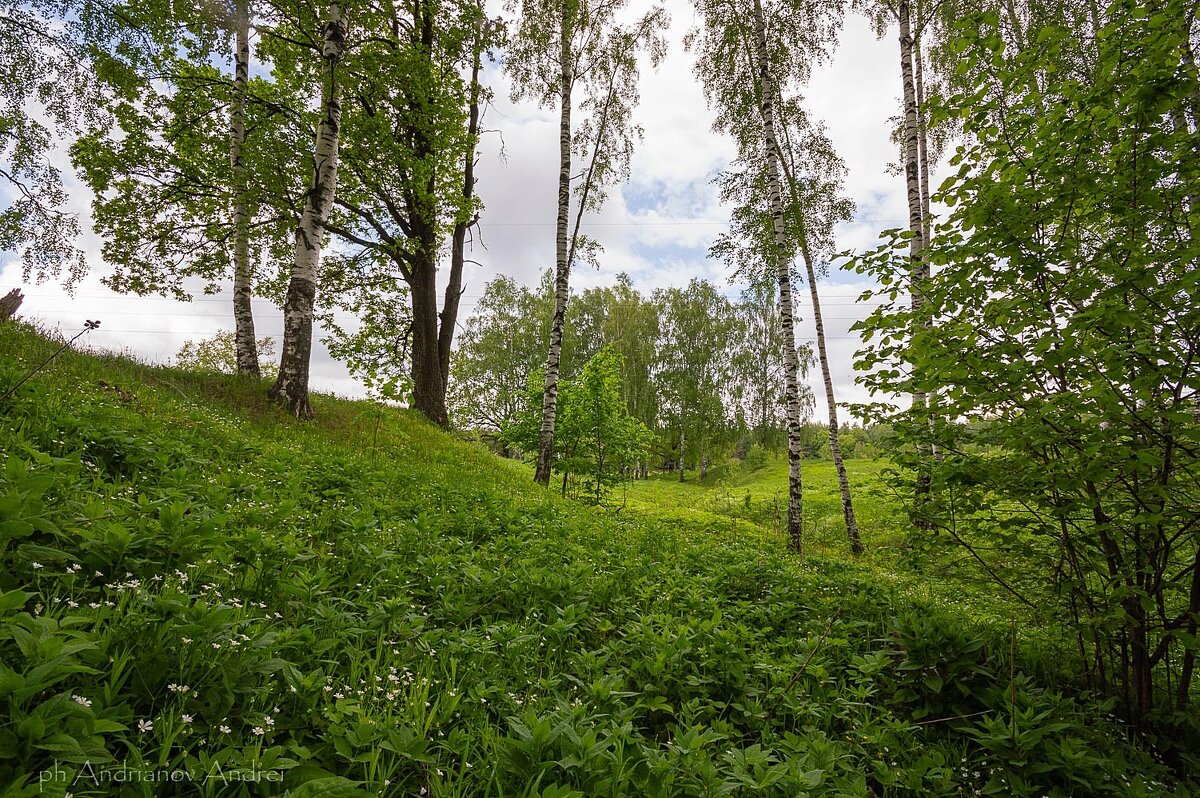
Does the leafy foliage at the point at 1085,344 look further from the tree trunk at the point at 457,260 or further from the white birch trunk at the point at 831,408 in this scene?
the tree trunk at the point at 457,260

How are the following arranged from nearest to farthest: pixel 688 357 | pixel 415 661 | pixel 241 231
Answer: pixel 415 661, pixel 241 231, pixel 688 357

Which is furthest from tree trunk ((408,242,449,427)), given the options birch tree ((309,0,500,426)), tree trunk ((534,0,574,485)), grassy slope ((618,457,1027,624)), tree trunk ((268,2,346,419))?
grassy slope ((618,457,1027,624))

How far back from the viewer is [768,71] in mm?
10250

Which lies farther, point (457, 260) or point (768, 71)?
point (457, 260)

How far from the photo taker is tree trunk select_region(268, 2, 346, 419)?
816cm

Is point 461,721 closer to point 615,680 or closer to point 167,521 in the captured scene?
point 615,680

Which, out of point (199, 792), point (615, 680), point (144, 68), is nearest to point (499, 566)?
point (615, 680)

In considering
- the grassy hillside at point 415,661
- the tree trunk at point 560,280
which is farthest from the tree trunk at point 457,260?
the grassy hillside at point 415,661

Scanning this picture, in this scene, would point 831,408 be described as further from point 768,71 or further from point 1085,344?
point 1085,344

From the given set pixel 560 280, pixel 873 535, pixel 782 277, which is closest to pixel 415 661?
pixel 782 277

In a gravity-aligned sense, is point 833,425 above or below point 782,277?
below

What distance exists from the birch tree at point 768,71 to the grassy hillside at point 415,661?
6048 millimetres

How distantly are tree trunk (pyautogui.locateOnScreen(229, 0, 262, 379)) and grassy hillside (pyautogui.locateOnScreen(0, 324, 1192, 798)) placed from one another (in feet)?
17.5

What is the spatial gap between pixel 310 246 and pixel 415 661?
8.04 m
